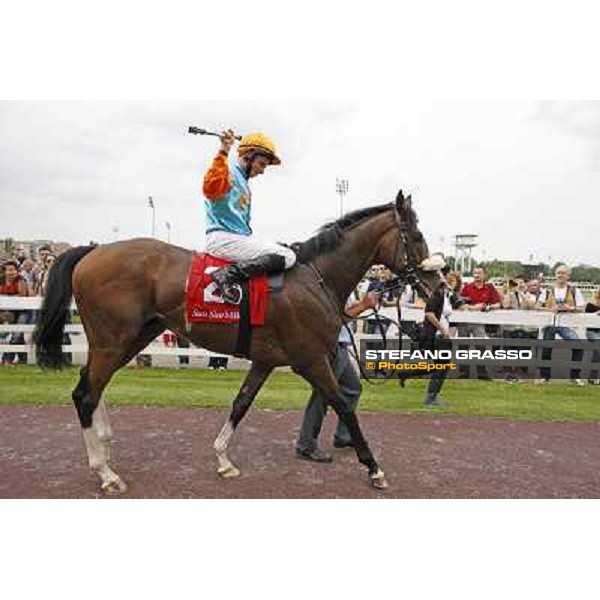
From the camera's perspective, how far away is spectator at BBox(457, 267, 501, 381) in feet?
30.6

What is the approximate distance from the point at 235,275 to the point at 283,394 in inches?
143

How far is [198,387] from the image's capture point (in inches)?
301

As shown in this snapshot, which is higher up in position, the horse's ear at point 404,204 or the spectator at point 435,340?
the horse's ear at point 404,204

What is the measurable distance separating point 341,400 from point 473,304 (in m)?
6.24

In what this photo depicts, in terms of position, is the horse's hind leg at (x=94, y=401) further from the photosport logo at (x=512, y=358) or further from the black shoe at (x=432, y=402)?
the photosport logo at (x=512, y=358)

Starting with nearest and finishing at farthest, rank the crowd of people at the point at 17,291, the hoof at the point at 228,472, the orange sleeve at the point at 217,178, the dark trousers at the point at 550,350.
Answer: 1. the orange sleeve at the point at 217,178
2. the hoof at the point at 228,472
3. the dark trousers at the point at 550,350
4. the crowd of people at the point at 17,291

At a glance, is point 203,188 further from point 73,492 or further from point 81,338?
point 81,338

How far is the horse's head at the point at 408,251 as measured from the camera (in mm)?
4363

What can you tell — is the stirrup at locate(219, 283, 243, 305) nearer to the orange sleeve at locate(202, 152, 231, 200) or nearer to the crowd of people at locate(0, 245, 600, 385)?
the orange sleeve at locate(202, 152, 231, 200)

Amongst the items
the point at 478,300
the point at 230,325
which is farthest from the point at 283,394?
the point at 478,300

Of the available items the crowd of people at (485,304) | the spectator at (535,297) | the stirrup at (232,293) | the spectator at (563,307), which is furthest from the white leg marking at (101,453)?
the spectator at (535,297)

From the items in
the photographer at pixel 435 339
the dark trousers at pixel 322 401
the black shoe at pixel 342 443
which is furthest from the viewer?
the photographer at pixel 435 339

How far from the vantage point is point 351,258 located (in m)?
4.39

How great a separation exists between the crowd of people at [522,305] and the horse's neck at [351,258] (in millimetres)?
4330
